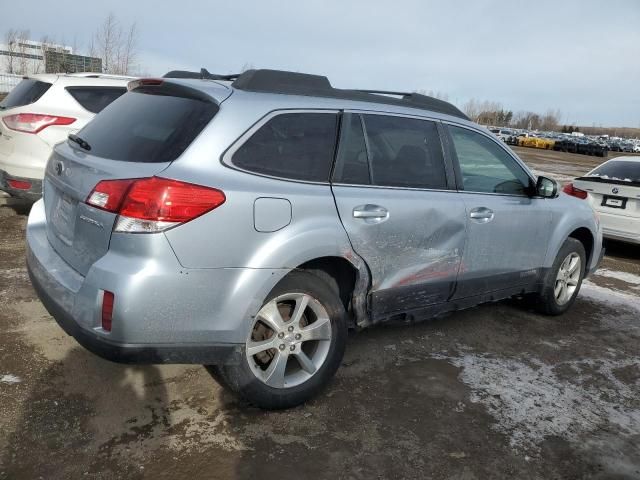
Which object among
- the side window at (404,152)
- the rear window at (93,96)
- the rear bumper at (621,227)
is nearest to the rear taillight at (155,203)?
the side window at (404,152)

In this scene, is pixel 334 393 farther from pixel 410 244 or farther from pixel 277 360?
pixel 410 244

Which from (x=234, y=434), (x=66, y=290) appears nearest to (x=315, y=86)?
(x=66, y=290)

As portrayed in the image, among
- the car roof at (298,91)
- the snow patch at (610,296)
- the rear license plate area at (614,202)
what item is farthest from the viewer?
the rear license plate area at (614,202)

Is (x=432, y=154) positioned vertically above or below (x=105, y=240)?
above

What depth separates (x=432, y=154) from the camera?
381cm

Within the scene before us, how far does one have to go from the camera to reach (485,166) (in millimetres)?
4223

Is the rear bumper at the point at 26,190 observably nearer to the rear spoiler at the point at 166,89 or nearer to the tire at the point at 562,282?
the rear spoiler at the point at 166,89

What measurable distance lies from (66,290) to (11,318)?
1603 millimetres

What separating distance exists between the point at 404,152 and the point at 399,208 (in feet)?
1.50

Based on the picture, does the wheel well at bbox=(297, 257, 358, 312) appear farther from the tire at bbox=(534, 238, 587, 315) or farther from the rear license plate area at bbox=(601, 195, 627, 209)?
the rear license plate area at bbox=(601, 195, 627, 209)

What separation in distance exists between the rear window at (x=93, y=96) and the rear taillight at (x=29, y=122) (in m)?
0.44

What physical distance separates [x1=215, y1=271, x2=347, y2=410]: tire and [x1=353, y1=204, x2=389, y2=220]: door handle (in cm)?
44

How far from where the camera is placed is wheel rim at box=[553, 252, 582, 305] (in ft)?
16.4

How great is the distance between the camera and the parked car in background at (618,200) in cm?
737
